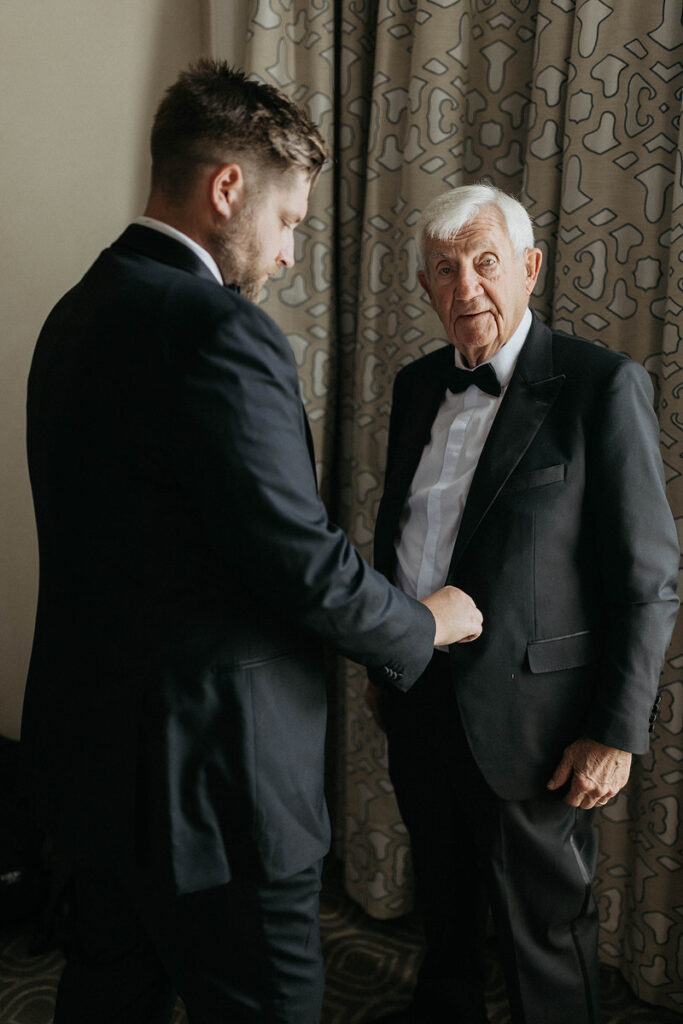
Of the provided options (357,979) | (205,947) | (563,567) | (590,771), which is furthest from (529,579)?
(357,979)

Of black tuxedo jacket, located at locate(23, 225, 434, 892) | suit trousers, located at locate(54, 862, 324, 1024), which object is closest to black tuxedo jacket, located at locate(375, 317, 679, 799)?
black tuxedo jacket, located at locate(23, 225, 434, 892)

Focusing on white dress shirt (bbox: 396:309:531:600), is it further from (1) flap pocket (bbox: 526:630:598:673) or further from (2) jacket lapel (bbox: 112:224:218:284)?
(2) jacket lapel (bbox: 112:224:218:284)

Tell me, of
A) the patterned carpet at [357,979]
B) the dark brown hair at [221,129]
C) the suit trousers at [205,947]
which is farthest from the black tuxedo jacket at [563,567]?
the patterned carpet at [357,979]

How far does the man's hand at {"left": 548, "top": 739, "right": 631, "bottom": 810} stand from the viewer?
4.91 feet

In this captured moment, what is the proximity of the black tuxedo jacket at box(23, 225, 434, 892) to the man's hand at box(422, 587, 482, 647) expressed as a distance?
120 mm

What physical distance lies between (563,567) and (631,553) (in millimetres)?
123

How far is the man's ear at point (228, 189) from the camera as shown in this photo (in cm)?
123

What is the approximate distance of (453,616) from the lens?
141 cm

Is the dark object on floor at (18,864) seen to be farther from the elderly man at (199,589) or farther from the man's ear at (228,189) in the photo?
the man's ear at (228,189)

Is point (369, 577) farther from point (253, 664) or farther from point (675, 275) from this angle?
point (675, 275)

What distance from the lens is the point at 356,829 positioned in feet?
7.77

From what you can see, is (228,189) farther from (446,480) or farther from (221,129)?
(446,480)

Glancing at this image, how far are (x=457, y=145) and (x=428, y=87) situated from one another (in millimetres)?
141

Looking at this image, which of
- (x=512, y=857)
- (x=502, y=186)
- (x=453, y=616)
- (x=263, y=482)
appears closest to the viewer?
(x=263, y=482)
